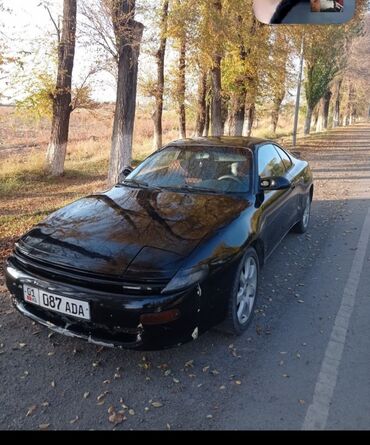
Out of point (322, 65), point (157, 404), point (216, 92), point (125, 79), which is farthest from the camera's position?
point (322, 65)

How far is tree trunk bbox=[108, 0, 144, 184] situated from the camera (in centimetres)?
848

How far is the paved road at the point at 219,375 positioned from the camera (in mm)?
2426

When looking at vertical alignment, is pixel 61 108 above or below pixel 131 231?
above

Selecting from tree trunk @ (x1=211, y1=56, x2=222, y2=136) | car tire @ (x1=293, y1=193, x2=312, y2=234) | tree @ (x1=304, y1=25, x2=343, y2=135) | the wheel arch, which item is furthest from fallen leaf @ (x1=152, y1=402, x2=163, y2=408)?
tree @ (x1=304, y1=25, x2=343, y2=135)

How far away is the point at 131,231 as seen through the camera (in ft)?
10.1

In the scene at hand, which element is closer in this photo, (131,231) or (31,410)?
(31,410)

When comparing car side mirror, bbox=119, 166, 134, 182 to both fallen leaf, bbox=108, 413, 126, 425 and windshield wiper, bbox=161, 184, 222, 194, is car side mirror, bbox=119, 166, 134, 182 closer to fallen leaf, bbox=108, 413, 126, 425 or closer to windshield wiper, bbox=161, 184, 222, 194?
windshield wiper, bbox=161, 184, 222, 194

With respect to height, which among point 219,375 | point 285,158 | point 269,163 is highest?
point 285,158

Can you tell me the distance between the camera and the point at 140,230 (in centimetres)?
309

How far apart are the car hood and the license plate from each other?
22 cm

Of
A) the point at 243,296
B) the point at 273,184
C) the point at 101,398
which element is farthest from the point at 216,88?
the point at 101,398

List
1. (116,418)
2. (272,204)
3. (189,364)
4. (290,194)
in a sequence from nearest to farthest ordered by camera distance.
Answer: (116,418), (189,364), (272,204), (290,194)

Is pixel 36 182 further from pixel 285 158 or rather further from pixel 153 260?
pixel 153 260

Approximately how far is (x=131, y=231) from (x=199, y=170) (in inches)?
56.9
